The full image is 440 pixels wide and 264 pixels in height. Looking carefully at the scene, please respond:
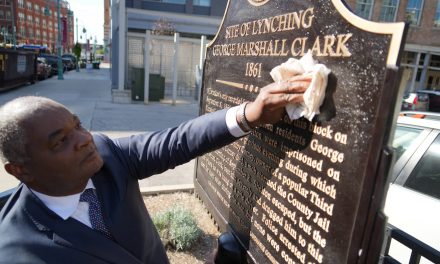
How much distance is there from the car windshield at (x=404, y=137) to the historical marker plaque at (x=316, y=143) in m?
1.49

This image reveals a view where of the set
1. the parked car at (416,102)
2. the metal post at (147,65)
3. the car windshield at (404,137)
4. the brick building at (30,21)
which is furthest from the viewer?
the brick building at (30,21)

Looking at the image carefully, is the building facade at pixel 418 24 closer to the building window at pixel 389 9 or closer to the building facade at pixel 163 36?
the building window at pixel 389 9

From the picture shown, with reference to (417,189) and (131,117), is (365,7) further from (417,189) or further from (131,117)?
(417,189)

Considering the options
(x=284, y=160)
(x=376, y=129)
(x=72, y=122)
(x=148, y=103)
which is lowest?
(x=148, y=103)

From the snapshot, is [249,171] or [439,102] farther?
[439,102]

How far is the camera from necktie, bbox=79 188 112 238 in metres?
1.55

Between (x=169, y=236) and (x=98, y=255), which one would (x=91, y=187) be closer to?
(x=98, y=255)

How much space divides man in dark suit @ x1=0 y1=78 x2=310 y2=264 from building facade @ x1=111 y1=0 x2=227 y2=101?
9.95 meters

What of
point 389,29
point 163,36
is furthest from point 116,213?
point 163,36

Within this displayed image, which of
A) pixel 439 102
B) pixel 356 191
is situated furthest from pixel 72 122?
pixel 439 102

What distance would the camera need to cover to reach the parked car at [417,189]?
7.68ft

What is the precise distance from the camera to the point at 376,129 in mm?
1071

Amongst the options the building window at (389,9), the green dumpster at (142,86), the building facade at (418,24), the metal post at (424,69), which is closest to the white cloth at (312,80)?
the green dumpster at (142,86)

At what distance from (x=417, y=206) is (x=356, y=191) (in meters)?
1.61
